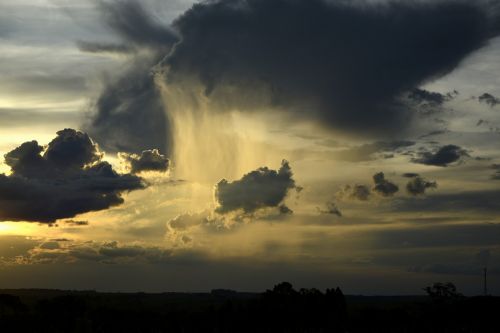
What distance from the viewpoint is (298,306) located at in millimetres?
189125

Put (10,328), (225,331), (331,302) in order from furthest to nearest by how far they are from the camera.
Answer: (331,302)
(225,331)
(10,328)

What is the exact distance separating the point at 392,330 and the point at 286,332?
3092 centimetres

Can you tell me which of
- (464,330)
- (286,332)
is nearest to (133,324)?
(286,332)

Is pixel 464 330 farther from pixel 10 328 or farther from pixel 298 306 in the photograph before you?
pixel 10 328

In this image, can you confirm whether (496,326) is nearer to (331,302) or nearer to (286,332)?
(331,302)

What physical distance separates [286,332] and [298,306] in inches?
405

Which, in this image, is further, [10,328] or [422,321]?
[422,321]

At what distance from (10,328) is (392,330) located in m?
99.5

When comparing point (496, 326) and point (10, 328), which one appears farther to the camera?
point (496, 326)

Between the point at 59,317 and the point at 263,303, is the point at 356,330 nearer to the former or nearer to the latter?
the point at 263,303

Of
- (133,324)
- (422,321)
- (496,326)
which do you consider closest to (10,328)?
(133,324)

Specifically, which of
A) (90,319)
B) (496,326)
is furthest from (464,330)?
(90,319)

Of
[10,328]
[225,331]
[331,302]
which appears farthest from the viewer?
[331,302]

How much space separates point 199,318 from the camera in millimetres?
187250
